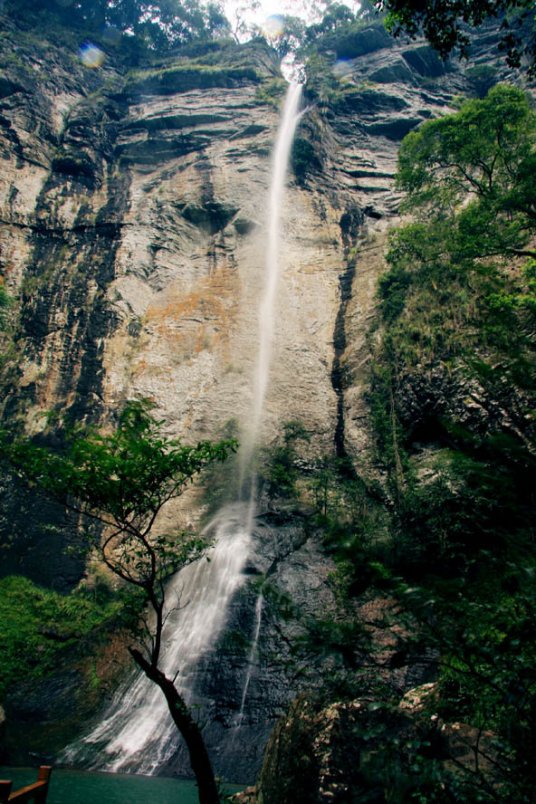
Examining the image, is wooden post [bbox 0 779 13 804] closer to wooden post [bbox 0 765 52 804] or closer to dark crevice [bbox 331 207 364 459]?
wooden post [bbox 0 765 52 804]

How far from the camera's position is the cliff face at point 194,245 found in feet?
55.1

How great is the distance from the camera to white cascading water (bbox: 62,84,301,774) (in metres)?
8.43

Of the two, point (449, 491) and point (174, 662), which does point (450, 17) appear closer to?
point (449, 491)

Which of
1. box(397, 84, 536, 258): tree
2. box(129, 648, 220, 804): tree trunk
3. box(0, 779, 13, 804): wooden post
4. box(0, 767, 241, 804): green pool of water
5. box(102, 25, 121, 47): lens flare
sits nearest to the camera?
box(0, 779, 13, 804): wooden post

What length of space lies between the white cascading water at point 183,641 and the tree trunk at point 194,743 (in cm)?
64

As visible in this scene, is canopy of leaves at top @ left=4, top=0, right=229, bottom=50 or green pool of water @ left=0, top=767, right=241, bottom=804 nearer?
green pool of water @ left=0, top=767, right=241, bottom=804

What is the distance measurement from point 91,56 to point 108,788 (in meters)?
33.0

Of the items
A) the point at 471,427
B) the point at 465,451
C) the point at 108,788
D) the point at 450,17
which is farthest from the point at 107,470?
the point at 471,427

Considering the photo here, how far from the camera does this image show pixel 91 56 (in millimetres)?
→ 27828

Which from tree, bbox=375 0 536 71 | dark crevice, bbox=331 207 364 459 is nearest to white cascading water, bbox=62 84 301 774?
dark crevice, bbox=331 207 364 459

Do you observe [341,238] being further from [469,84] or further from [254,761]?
[254,761]

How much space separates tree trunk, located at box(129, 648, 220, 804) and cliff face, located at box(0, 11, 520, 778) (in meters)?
6.46

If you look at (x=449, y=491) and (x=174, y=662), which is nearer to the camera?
(x=174, y=662)

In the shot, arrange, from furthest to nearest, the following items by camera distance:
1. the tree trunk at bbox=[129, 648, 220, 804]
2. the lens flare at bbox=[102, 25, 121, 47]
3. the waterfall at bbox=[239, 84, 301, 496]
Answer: the lens flare at bbox=[102, 25, 121, 47] → the waterfall at bbox=[239, 84, 301, 496] → the tree trunk at bbox=[129, 648, 220, 804]
